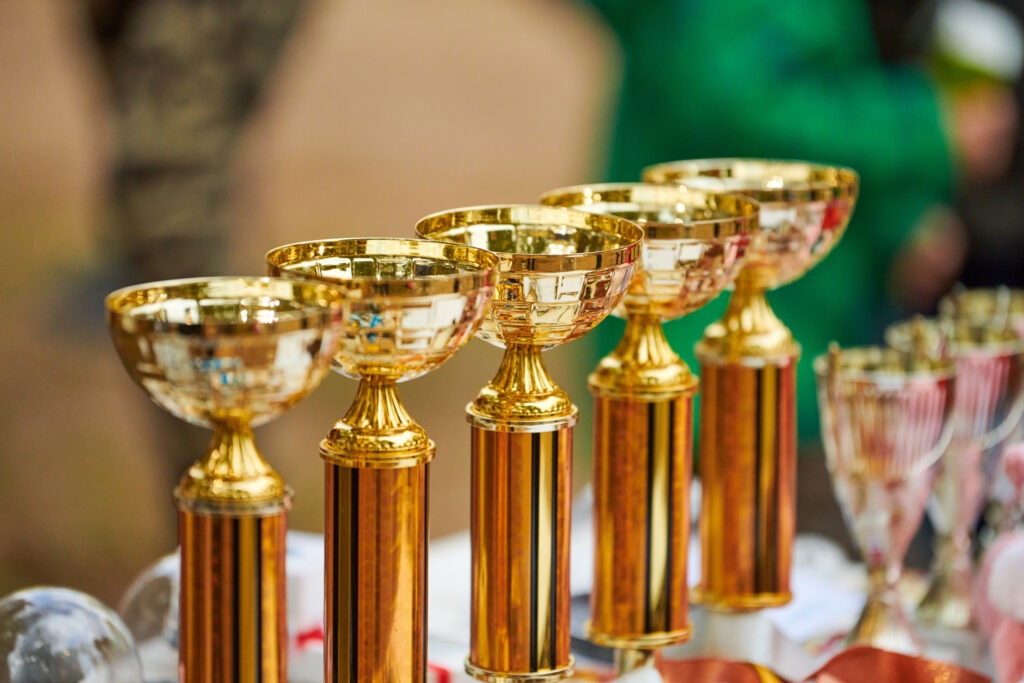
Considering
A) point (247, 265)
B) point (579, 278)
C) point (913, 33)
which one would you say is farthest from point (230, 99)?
point (579, 278)

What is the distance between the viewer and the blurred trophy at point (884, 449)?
73 centimetres

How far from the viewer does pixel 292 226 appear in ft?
6.84

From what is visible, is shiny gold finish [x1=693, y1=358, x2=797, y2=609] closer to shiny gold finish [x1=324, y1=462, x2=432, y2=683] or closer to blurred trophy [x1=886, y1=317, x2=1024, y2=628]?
Result: blurred trophy [x1=886, y1=317, x2=1024, y2=628]

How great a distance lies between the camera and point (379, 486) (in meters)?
0.48

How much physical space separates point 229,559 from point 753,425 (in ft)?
1.07

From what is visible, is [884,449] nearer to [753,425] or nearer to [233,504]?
[753,425]

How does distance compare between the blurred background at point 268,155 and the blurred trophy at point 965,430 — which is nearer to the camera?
the blurred trophy at point 965,430

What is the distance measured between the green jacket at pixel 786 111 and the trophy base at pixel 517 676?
4.24 feet

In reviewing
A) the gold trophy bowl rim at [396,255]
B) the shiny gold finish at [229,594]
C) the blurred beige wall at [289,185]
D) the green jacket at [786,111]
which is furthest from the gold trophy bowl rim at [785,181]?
the blurred beige wall at [289,185]

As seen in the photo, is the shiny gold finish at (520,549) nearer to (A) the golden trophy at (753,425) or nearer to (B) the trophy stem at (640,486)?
(B) the trophy stem at (640,486)

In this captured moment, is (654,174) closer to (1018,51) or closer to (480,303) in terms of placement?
(480,303)

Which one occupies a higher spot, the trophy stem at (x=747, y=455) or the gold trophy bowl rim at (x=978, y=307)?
the gold trophy bowl rim at (x=978, y=307)

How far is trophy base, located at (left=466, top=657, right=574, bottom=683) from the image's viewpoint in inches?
21.5

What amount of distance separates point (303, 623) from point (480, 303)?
0.28 m
